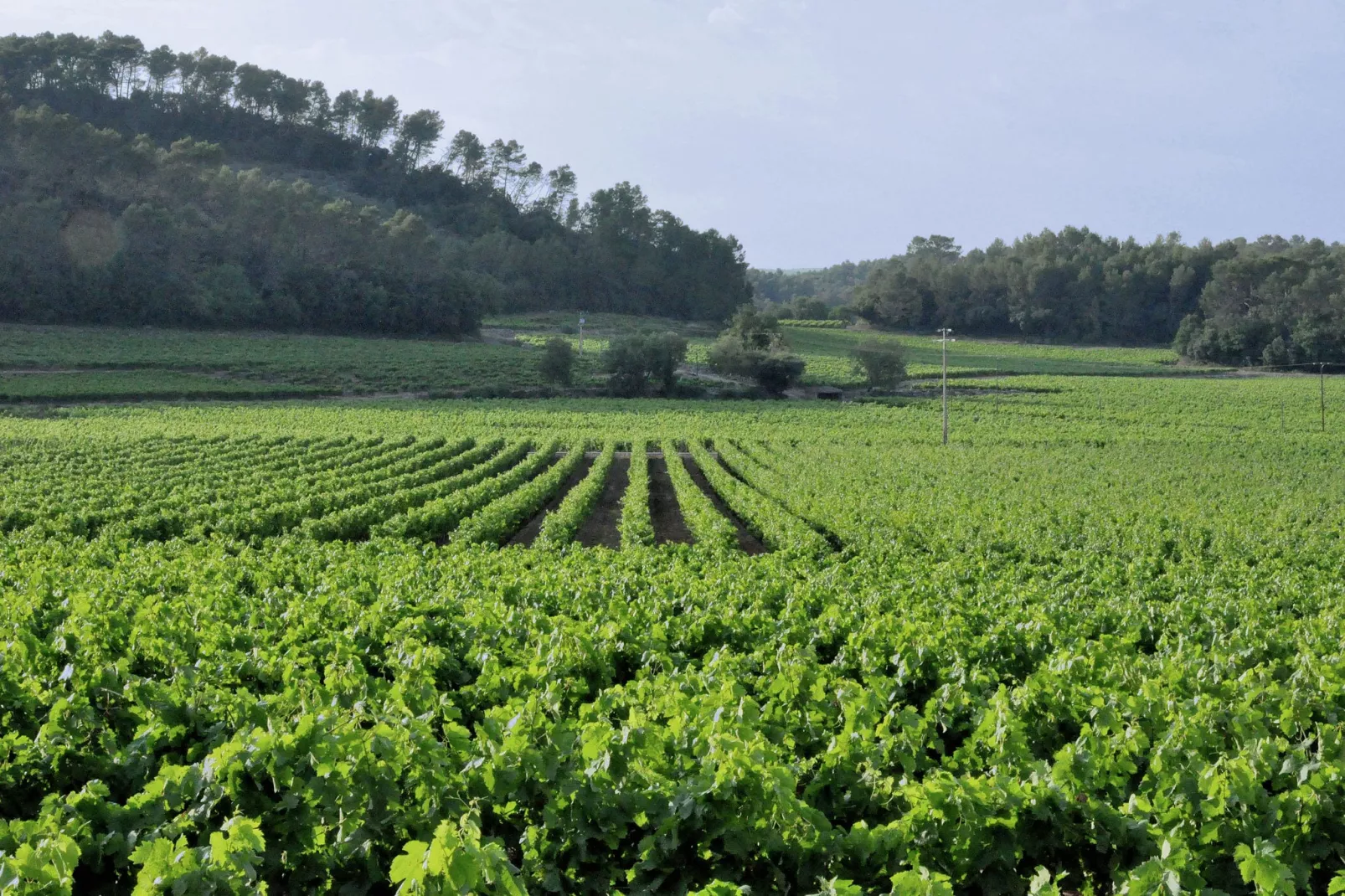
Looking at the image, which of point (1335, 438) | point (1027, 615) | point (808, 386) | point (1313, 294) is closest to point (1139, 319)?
point (1313, 294)

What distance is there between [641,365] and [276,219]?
44420mm

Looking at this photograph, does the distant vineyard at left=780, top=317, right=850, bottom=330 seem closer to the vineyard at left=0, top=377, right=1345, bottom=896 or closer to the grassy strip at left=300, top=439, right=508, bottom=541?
the grassy strip at left=300, top=439, right=508, bottom=541

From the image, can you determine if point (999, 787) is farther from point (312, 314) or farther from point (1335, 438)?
point (312, 314)

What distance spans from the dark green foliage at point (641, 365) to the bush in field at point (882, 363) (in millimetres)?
15708

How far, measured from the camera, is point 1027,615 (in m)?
10.9

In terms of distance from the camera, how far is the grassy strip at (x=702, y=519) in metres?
18.1

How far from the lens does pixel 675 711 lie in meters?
6.60

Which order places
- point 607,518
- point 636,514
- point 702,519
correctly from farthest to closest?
1. point 607,518
2. point 636,514
3. point 702,519

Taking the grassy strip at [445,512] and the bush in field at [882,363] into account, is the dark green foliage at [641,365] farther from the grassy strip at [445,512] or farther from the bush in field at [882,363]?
the grassy strip at [445,512]

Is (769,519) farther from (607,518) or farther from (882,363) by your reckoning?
(882,363)

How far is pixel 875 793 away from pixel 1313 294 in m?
112

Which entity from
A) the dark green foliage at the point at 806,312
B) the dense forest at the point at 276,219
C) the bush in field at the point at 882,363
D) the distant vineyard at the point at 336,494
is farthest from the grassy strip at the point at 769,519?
the dark green foliage at the point at 806,312

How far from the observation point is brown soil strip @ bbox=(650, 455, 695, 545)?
24.4 m

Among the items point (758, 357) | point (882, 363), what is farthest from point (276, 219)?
point (882, 363)
